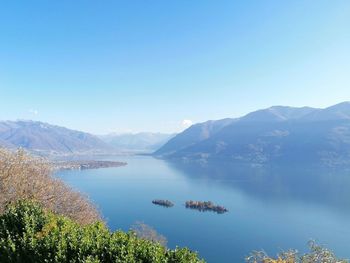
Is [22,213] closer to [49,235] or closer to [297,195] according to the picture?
[49,235]

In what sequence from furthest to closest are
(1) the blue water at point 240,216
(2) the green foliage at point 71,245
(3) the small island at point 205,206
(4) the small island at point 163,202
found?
(4) the small island at point 163,202 → (3) the small island at point 205,206 → (1) the blue water at point 240,216 → (2) the green foliage at point 71,245

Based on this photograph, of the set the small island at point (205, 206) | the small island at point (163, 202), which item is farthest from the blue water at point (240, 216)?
the small island at point (205, 206)

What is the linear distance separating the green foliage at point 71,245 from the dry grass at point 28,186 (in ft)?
37.9

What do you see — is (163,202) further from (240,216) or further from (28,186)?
(28,186)

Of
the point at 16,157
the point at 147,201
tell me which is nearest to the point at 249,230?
the point at 147,201

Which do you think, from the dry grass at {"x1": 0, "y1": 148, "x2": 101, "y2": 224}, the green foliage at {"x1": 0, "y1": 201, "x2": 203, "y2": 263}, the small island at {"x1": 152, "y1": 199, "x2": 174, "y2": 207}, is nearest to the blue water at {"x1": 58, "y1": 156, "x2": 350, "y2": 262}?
the small island at {"x1": 152, "y1": 199, "x2": 174, "y2": 207}

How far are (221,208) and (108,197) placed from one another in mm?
53734

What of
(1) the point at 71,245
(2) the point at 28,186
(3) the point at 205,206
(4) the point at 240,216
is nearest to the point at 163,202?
(3) the point at 205,206

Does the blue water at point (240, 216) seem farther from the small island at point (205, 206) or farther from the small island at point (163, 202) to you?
the small island at point (205, 206)

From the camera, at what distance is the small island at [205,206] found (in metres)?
138

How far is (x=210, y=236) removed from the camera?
102 m

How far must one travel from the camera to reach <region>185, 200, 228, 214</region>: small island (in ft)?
453

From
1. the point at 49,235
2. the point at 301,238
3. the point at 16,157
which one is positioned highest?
the point at 16,157

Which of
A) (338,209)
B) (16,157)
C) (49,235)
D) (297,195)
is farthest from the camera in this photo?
(297,195)
